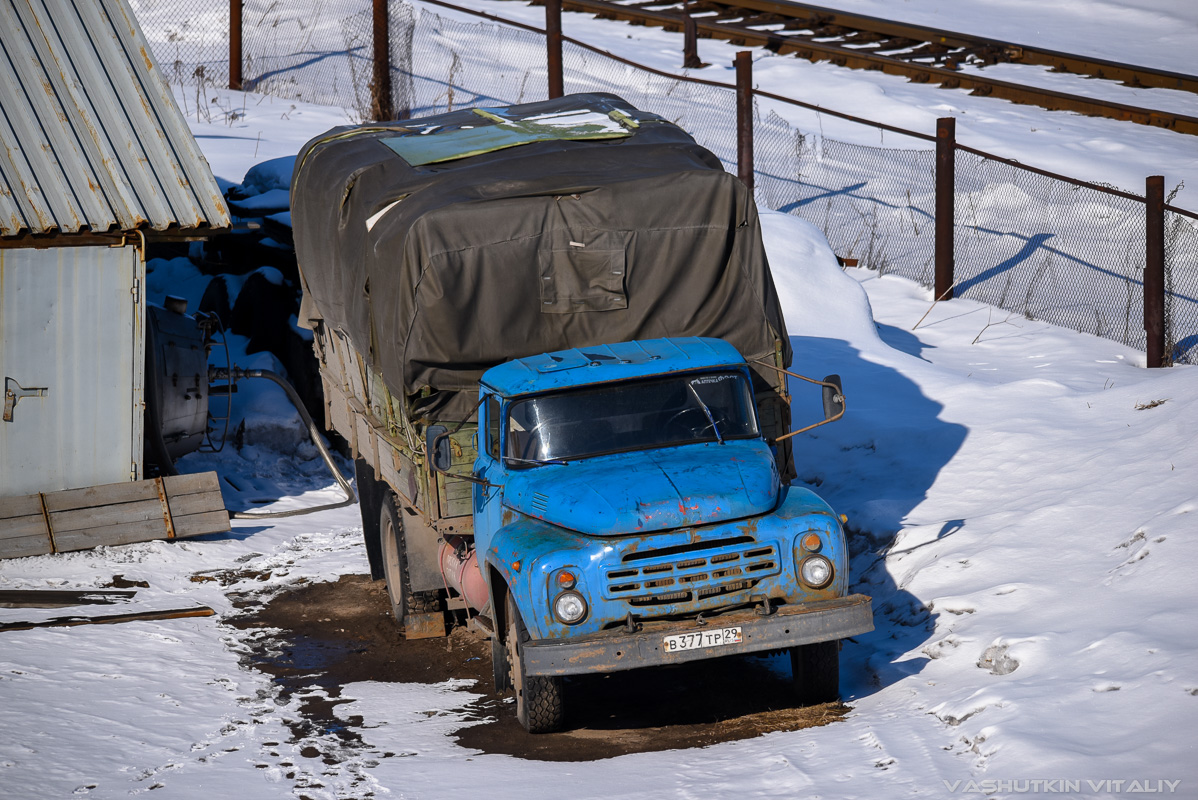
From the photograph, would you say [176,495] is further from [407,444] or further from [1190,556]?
[1190,556]

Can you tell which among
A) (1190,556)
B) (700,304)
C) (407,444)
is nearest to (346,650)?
(407,444)

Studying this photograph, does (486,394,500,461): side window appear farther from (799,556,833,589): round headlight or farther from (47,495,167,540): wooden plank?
(47,495,167,540): wooden plank

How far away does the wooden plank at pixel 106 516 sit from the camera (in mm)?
11211

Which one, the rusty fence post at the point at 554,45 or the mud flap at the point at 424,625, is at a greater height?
the rusty fence post at the point at 554,45

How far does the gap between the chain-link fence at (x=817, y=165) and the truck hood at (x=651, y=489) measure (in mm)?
7749

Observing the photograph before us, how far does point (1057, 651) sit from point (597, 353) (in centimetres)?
332

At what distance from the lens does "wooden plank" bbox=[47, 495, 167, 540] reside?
36.8 feet

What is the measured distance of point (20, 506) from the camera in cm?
1111

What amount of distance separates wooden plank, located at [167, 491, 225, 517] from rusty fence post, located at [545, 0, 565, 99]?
27.6 ft

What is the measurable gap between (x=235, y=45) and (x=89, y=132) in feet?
39.9

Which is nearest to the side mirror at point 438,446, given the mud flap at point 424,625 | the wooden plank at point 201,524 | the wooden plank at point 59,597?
the mud flap at point 424,625

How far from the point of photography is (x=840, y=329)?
14359mm

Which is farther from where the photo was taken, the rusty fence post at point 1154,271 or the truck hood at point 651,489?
the rusty fence post at point 1154,271

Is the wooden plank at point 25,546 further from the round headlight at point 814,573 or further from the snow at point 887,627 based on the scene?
the round headlight at point 814,573
